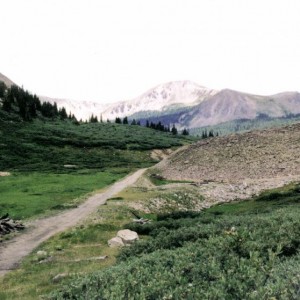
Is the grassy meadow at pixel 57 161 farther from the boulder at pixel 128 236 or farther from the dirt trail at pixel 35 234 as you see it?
the boulder at pixel 128 236

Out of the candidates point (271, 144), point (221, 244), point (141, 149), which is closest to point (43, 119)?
point (141, 149)

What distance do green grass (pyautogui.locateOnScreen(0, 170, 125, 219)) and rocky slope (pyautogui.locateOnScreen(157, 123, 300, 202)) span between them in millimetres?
18169

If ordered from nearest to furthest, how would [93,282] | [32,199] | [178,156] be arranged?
[93,282], [32,199], [178,156]

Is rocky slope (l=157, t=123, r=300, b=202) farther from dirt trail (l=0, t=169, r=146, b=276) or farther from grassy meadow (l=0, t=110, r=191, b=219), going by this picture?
dirt trail (l=0, t=169, r=146, b=276)

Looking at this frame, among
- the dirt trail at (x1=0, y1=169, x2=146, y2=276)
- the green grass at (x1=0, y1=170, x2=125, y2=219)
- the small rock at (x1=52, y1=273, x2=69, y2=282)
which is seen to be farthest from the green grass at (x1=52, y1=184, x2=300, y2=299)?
the green grass at (x1=0, y1=170, x2=125, y2=219)

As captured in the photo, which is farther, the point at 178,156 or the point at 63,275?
the point at 178,156

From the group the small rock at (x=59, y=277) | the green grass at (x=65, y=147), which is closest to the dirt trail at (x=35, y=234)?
the small rock at (x=59, y=277)

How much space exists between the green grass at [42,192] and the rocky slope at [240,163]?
1817 cm

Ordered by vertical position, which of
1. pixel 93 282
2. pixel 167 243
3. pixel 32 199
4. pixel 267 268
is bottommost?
pixel 32 199

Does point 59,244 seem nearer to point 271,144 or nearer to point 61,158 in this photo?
point 271,144

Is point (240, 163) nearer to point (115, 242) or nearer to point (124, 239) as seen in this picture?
point (124, 239)

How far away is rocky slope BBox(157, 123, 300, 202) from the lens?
65825 mm

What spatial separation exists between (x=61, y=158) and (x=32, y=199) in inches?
2890

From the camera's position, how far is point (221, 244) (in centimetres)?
1380
